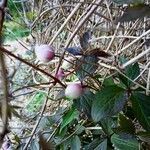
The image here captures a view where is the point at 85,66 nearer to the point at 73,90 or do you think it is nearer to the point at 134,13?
the point at 73,90

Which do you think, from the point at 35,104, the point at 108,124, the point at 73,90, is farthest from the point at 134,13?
the point at 35,104

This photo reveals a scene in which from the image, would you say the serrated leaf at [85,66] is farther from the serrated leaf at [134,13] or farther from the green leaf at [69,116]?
the serrated leaf at [134,13]

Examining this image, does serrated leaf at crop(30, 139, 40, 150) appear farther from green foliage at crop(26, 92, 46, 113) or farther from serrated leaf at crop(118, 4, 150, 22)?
green foliage at crop(26, 92, 46, 113)

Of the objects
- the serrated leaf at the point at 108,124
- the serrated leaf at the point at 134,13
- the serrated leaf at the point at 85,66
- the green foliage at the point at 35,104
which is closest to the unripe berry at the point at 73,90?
the serrated leaf at the point at 85,66

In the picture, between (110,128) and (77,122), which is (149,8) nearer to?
(110,128)

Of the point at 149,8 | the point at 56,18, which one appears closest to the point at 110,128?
the point at 149,8

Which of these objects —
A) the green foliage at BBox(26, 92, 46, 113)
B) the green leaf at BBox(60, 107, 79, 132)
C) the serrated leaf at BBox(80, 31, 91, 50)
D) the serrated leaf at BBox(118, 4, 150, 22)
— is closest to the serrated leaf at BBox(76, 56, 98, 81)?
the serrated leaf at BBox(80, 31, 91, 50)
